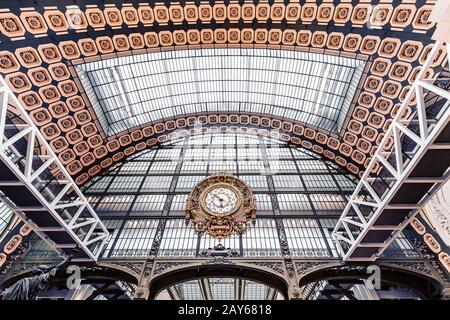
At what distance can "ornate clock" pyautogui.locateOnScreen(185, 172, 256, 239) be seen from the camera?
1627 cm

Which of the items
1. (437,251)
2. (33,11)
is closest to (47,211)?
(33,11)

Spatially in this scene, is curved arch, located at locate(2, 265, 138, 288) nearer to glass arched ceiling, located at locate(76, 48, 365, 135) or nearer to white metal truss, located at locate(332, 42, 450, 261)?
glass arched ceiling, located at locate(76, 48, 365, 135)

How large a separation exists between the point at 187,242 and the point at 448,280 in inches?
615

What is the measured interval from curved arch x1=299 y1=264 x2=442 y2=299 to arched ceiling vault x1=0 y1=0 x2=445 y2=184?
899 cm

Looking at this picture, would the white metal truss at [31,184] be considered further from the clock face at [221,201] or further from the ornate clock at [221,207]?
the clock face at [221,201]

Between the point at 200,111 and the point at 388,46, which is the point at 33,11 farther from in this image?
the point at 388,46

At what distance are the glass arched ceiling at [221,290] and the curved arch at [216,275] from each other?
7.59 metres

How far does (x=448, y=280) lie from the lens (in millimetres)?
15555

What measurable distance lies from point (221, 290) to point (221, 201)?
1344cm

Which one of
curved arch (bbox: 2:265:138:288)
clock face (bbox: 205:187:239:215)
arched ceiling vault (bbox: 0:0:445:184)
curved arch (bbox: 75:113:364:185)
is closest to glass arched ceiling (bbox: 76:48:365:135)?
curved arch (bbox: 75:113:364:185)

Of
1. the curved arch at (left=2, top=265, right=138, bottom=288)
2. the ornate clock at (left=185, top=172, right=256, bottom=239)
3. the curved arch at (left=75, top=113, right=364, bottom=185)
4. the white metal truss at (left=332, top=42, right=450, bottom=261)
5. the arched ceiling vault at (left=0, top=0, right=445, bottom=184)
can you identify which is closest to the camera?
the white metal truss at (left=332, top=42, right=450, bottom=261)

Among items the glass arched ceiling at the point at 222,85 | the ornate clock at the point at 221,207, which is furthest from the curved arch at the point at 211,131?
the ornate clock at the point at 221,207

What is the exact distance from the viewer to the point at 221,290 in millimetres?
25828

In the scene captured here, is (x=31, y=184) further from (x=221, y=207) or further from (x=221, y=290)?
A: (x=221, y=290)
